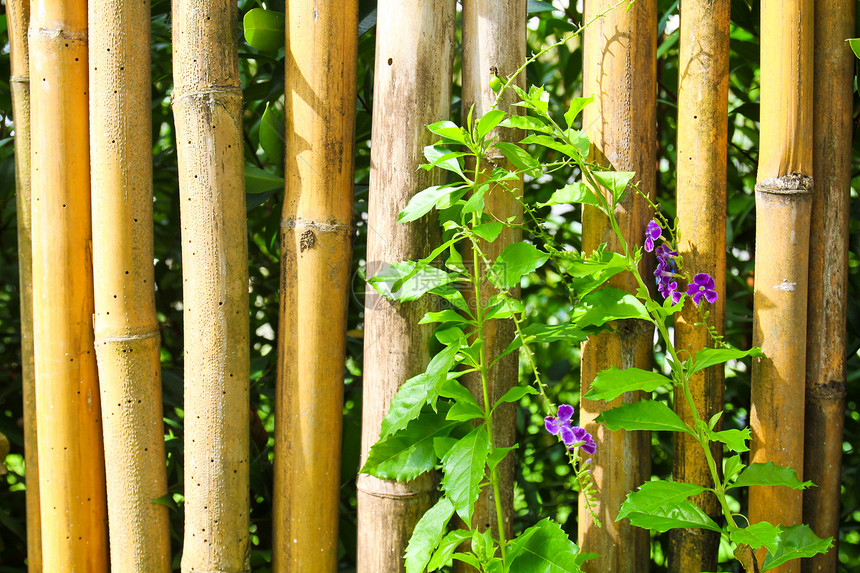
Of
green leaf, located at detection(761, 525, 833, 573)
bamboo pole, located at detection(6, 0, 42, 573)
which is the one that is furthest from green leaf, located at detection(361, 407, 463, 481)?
bamboo pole, located at detection(6, 0, 42, 573)

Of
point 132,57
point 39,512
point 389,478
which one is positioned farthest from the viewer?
point 39,512

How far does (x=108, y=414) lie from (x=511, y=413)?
0.53m

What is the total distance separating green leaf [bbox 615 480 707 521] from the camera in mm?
717

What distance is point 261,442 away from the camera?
114cm

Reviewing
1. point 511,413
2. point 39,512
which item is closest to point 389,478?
point 511,413

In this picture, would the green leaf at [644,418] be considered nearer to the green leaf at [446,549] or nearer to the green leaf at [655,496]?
the green leaf at [655,496]

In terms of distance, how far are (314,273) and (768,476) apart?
1.90ft

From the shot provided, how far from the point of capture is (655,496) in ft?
2.42

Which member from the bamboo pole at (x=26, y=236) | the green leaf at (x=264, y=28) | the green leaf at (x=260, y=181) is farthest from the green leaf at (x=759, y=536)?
the bamboo pole at (x=26, y=236)

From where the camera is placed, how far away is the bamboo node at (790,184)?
814 millimetres

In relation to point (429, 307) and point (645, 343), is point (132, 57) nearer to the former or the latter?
point (429, 307)

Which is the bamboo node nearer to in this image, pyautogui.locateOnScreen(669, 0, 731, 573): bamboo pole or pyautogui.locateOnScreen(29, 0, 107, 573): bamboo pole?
pyautogui.locateOnScreen(669, 0, 731, 573): bamboo pole

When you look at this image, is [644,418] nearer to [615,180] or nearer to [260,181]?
[615,180]

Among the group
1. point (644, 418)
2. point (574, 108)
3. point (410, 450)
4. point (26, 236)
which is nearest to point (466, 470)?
point (410, 450)
